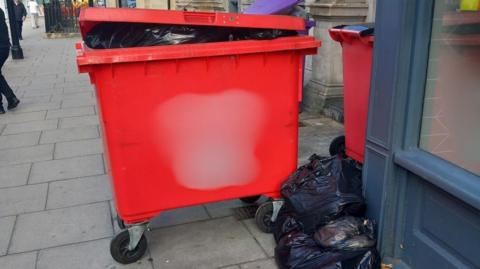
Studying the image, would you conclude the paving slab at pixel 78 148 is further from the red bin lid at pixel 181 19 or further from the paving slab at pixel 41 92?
the paving slab at pixel 41 92

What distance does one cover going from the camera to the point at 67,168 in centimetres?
470

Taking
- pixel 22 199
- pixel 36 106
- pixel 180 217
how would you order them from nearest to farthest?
pixel 180 217 < pixel 22 199 < pixel 36 106

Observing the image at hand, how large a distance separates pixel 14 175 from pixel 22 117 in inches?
96.0

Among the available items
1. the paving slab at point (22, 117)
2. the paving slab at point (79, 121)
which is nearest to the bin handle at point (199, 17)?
the paving slab at point (79, 121)

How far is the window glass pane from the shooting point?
7.56 ft

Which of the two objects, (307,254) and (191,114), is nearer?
(307,254)

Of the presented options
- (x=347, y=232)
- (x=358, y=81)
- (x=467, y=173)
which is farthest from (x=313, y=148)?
(x=467, y=173)

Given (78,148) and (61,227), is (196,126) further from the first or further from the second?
(78,148)

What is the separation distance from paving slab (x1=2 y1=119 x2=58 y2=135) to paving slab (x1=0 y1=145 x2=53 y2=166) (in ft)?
2.55

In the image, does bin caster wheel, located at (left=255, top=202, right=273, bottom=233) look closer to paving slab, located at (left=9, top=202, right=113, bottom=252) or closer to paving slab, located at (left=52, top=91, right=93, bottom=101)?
paving slab, located at (left=9, top=202, right=113, bottom=252)

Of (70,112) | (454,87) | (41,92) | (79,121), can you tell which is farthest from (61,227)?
(41,92)

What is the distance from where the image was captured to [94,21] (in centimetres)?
261

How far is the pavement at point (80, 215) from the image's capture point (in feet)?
10.1

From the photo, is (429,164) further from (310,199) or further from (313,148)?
(313,148)
